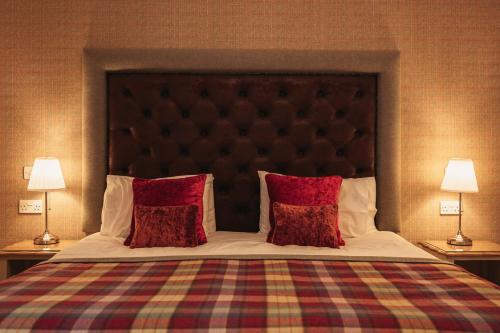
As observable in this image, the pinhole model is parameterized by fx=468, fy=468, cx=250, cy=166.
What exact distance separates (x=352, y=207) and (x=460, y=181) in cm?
69

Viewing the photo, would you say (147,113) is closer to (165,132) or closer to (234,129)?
(165,132)

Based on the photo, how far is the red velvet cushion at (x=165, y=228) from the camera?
2.38m

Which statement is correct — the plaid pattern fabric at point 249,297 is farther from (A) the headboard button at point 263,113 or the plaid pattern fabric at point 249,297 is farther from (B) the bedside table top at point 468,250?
(A) the headboard button at point 263,113

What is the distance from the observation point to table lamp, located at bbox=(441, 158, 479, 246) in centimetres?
281

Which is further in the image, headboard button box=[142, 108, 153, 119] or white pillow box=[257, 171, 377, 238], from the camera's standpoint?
headboard button box=[142, 108, 153, 119]

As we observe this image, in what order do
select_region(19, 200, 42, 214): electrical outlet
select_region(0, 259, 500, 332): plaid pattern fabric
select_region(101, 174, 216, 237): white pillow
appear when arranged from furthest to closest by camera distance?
select_region(19, 200, 42, 214): electrical outlet → select_region(101, 174, 216, 237): white pillow → select_region(0, 259, 500, 332): plaid pattern fabric

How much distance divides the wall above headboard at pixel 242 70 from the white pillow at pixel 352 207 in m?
0.20

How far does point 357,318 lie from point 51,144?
2389 millimetres

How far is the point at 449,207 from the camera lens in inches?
122

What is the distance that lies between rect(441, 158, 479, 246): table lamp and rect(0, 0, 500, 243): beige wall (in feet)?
0.66

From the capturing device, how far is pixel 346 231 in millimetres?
2703

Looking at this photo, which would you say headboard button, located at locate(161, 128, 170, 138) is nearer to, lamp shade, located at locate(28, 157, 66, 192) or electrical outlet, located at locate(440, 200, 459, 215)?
lamp shade, located at locate(28, 157, 66, 192)

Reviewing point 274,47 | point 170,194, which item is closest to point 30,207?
point 170,194

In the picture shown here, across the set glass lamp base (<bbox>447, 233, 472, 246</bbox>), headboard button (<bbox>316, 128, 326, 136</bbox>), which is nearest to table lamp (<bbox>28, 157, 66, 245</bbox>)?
headboard button (<bbox>316, 128, 326, 136</bbox>)
